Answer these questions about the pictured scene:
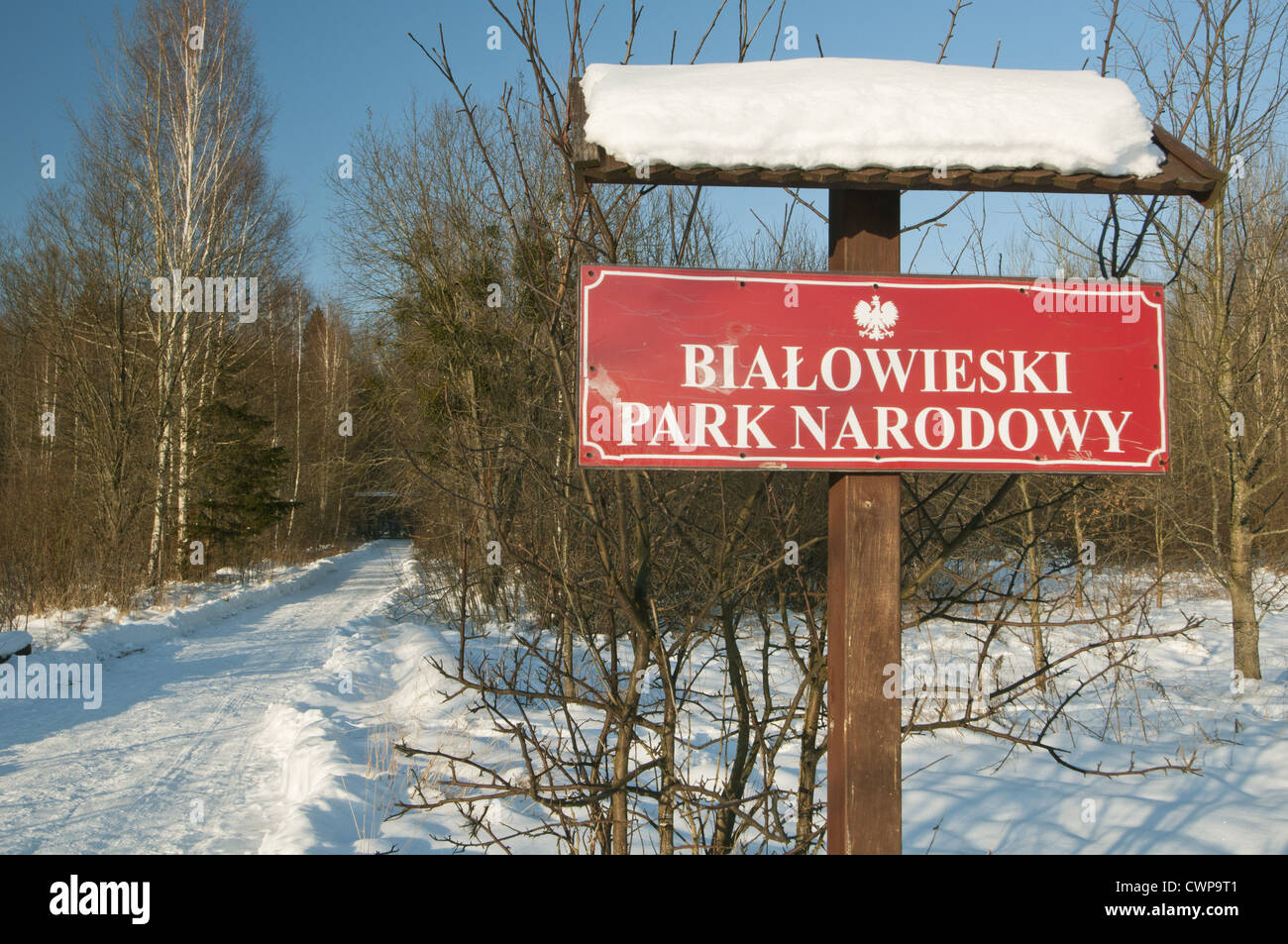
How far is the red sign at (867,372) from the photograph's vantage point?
226 centimetres

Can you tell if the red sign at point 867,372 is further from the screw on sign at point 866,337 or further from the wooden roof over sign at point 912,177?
the wooden roof over sign at point 912,177

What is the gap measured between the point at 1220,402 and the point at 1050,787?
5838 mm

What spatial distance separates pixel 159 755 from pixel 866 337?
6.75 metres

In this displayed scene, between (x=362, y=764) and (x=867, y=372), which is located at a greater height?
(x=867, y=372)

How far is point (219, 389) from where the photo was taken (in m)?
23.0

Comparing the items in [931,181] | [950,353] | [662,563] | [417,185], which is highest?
[417,185]

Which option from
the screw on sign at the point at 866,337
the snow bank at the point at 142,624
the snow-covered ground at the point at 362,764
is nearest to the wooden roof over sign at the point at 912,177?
the screw on sign at the point at 866,337

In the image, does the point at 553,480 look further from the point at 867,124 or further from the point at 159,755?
the point at 159,755

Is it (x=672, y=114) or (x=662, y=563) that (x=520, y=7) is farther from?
(x=662, y=563)

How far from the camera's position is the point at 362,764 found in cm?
630

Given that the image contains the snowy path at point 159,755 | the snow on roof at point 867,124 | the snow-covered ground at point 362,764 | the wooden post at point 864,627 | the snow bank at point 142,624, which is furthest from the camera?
the snow bank at point 142,624

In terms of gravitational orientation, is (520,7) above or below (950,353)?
above

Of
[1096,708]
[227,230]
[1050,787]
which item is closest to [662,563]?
[1050,787]

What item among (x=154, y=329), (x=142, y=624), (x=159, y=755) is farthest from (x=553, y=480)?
(x=154, y=329)
